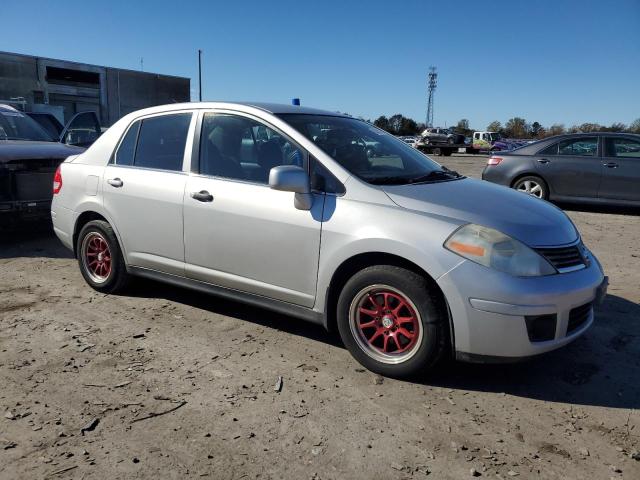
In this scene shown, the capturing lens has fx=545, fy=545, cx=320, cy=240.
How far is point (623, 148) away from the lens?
31.7 ft

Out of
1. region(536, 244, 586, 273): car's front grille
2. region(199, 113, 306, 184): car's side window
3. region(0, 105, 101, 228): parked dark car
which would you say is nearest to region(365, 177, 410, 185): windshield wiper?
region(199, 113, 306, 184): car's side window

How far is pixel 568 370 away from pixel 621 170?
731cm

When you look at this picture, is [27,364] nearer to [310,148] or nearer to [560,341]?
[310,148]

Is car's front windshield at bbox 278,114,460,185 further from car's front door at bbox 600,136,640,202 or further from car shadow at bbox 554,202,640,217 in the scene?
car shadow at bbox 554,202,640,217

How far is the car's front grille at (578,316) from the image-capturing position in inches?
126

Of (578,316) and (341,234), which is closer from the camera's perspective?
(578,316)

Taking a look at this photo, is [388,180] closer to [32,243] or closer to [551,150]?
[32,243]

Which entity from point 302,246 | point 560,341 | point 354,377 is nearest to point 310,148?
point 302,246

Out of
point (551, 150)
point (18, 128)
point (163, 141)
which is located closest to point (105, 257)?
point (163, 141)

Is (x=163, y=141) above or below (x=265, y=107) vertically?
below

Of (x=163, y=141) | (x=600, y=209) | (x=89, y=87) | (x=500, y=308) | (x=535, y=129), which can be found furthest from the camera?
(x=535, y=129)

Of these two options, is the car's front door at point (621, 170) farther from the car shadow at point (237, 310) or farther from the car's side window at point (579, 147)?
the car shadow at point (237, 310)

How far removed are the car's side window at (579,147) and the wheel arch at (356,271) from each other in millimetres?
8081

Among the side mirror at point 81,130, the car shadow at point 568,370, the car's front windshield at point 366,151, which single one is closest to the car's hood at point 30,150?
the side mirror at point 81,130
